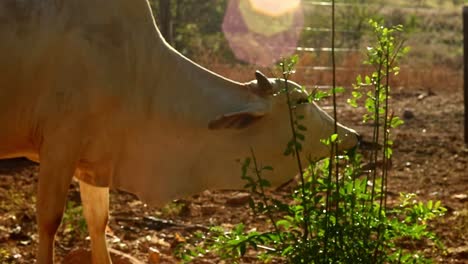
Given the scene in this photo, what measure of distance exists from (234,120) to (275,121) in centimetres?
24

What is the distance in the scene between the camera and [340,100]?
14.1 metres

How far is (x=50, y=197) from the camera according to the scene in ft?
15.4

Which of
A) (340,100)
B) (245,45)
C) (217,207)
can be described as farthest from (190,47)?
(217,207)

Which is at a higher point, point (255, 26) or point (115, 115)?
point (115, 115)

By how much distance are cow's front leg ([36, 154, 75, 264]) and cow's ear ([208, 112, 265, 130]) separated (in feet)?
2.43

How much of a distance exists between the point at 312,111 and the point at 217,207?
7.91ft

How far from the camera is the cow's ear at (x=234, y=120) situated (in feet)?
15.3

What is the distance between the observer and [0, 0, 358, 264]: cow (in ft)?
15.3

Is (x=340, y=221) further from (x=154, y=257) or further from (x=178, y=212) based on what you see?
(x=178, y=212)

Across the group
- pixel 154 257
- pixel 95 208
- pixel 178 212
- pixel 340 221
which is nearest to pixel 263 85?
pixel 340 221

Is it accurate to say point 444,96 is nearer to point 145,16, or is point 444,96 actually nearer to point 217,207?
point 217,207

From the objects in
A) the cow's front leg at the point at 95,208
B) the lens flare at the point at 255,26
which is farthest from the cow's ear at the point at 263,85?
the lens flare at the point at 255,26

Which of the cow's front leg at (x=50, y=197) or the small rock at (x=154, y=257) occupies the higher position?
the cow's front leg at (x=50, y=197)

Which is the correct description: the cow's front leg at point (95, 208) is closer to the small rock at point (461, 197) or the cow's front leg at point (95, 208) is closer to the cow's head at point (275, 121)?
the cow's head at point (275, 121)
